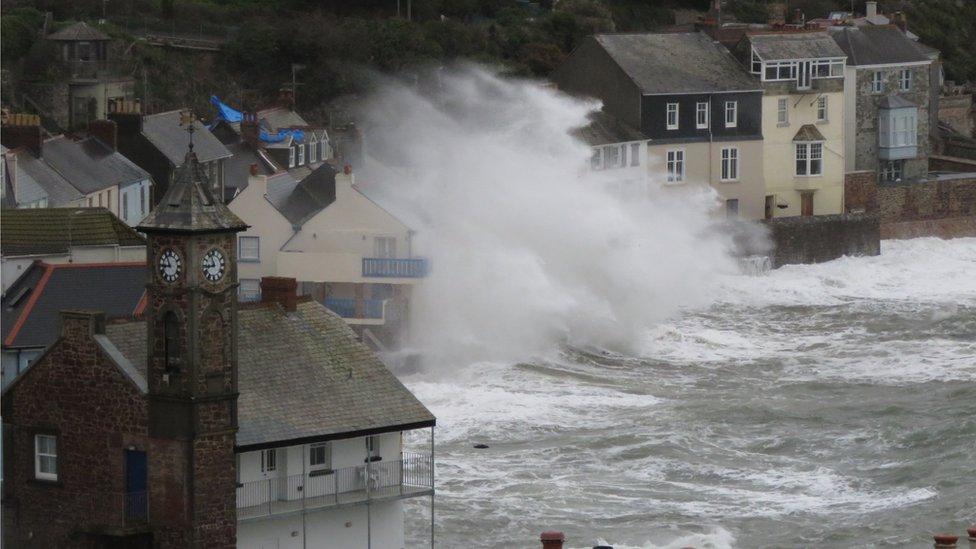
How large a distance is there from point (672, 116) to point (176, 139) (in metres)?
16.8

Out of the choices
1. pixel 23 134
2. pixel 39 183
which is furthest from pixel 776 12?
pixel 39 183

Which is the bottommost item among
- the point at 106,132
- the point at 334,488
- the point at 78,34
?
the point at 334,488

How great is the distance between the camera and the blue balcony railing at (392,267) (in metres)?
51.7

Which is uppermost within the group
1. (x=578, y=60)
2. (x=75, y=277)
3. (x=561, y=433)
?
(x=578, y=60)

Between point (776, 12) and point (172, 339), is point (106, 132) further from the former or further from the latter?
point (776, 12)

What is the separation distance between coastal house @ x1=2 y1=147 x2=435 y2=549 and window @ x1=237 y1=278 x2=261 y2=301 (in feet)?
65.6

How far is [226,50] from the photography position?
72938 mm

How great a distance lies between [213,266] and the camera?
97.3ft

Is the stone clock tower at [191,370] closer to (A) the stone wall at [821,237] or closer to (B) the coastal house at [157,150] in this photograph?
(B) the coastal house at [157,150]

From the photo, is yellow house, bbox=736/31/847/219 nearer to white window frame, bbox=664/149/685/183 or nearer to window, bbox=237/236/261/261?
white window frame, bbox=664/149/685/183

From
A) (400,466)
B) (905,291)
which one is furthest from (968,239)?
(400,466)

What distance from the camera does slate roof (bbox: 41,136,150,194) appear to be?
53.6m

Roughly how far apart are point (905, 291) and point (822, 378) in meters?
14.9

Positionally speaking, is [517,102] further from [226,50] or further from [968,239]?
[968,239]
